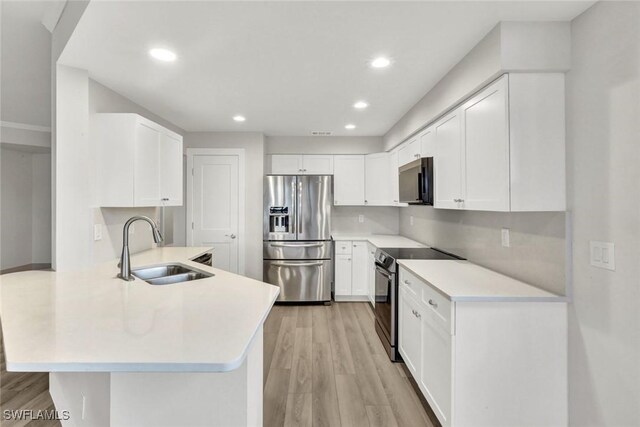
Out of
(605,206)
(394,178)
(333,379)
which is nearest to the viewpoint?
(605,206)

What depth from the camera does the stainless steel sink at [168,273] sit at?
2.18 meters

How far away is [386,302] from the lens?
2855mm

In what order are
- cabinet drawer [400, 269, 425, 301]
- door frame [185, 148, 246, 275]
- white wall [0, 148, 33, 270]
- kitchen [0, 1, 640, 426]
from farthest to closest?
1. white wall [0, 148, 33, 270]
2. door frame [185, 148, 246, 275]
3. cabinet drawer [400, 269, 425, 301]
4. kitchen [0, 1, 640, 426]

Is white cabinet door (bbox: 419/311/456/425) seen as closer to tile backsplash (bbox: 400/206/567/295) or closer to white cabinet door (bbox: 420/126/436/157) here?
tile backsplash (bbox: 400/206/567/295)

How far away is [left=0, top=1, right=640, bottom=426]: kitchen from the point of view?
4.22 feet

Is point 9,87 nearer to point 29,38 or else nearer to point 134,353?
point 29,38

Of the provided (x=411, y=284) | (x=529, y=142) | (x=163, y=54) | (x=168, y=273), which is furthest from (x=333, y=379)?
(x=163, y=54)

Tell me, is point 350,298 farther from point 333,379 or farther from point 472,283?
point 472,283

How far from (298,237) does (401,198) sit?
160 centimetres

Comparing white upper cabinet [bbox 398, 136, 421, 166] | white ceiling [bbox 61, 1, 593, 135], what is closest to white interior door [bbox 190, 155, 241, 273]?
white ceiling [bbox 61, 1, 593, 135]

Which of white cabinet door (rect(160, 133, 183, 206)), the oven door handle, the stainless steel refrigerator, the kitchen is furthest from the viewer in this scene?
the stainless steel refrigerator

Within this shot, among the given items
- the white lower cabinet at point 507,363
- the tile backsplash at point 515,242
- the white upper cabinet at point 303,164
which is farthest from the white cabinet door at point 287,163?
the white lower cabinet at point 507,363

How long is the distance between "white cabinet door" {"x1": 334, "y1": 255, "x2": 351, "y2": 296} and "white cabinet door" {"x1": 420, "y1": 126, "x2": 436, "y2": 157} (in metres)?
1.95

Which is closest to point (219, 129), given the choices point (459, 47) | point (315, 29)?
point (315, 29)
